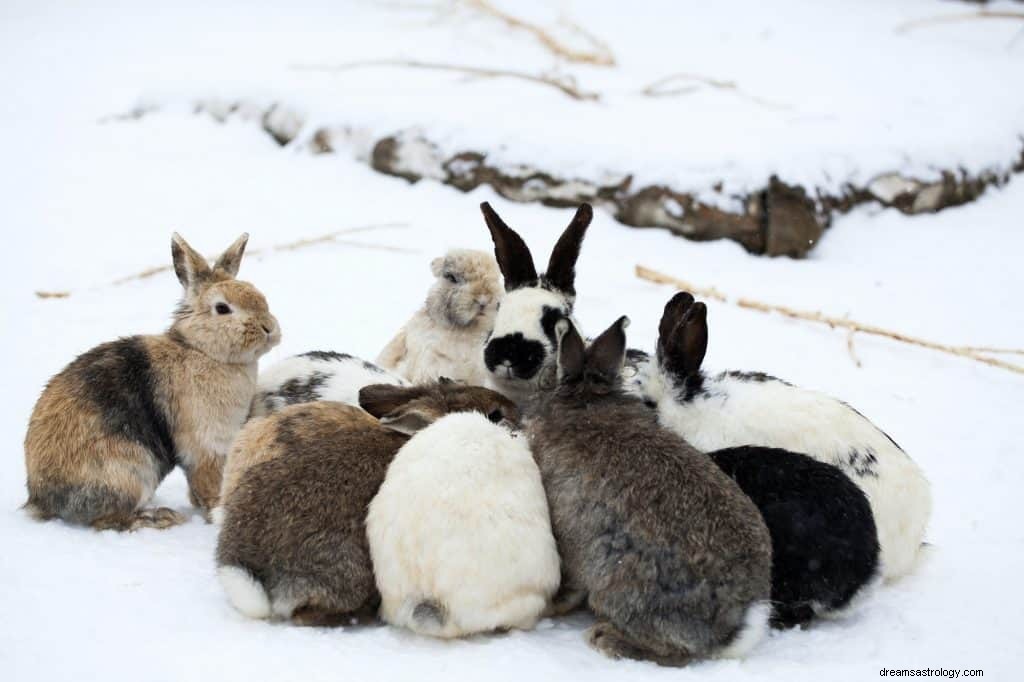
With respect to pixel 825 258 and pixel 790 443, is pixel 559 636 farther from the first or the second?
pixel 825 258

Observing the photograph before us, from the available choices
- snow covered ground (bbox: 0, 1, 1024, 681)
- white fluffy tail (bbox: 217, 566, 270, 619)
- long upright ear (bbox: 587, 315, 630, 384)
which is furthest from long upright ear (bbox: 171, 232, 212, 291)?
long upright ear (bbox: 587, 315, 630, 384)

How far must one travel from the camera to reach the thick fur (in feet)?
13.2

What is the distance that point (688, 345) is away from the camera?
4520 millimetres

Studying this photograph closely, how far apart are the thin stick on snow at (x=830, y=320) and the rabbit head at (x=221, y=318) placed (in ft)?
10.9

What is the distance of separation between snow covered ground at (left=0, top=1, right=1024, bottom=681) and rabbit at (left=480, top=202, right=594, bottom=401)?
3.44ft

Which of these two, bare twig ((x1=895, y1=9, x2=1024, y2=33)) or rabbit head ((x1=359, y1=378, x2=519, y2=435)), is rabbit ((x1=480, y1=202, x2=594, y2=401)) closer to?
rabbit head ((x1=359, y1=378, x2=519, y2=435))

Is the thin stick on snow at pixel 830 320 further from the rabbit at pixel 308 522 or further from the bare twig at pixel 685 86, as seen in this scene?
the rabbit at pixel 308 522

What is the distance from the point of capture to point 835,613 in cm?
409

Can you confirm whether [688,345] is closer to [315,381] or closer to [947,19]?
[315,381]

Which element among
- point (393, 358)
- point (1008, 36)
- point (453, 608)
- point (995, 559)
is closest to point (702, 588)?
point (453, 608)

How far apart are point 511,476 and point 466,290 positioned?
4.98ft

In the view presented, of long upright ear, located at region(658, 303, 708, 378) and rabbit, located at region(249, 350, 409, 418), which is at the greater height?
long upright ear, located at region(658, 303, 708, 378)

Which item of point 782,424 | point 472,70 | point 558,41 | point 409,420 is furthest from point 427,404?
point 558,41

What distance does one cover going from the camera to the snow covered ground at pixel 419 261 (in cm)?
384
